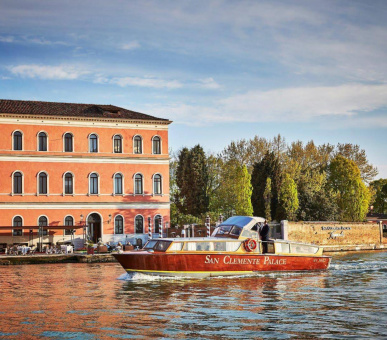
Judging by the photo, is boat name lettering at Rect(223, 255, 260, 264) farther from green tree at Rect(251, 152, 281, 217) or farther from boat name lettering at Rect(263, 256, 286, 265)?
green tree at Rect(251, 152, 281, 217)

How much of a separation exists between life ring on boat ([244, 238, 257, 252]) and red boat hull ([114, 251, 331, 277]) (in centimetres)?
23

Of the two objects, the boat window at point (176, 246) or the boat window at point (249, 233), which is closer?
the boat window at point (176, 246)

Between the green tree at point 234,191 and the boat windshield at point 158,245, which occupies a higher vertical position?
the green tree at point 234,191

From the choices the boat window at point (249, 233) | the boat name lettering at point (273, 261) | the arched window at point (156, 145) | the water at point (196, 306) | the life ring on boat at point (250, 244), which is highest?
the arched window at point (156, 145)

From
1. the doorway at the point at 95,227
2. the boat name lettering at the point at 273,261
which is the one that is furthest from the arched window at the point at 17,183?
the boat name lettering at the point at 273,261

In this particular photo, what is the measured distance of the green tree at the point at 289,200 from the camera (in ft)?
154

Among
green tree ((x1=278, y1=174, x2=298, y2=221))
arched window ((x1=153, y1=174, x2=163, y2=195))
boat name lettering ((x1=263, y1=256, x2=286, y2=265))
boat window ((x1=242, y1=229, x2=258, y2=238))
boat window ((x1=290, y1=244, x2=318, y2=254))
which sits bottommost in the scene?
boat name lettering ((x1=263, y1=256, x2=286, y2=265))

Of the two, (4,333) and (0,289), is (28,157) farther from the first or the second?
(4,333)

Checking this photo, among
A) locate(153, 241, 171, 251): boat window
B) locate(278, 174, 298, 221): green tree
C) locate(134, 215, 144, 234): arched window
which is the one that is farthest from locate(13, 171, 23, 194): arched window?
locate(278, 174, 298, 221): green tree

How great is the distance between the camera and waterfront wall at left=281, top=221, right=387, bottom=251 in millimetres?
43375

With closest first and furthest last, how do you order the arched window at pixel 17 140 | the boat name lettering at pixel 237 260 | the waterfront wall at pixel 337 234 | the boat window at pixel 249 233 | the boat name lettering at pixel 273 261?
1. the boat name lettering at pixel 237 260
2. the boat window at pixel 249 233
3. the boat name lettering at pixel 273 261
4. the arched window at pixel 17 140
5. the waterfront wall at pixel 337 234

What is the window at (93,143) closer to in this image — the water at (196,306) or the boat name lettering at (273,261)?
the water at (196,306)

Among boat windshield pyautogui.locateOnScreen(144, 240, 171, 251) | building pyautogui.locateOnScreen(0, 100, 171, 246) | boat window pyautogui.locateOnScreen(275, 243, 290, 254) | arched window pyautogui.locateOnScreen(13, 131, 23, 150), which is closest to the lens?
boat windshield pyautogui.locateOnScreen(144, 240, 171, 251)

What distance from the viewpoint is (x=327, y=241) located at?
44.8 metres
